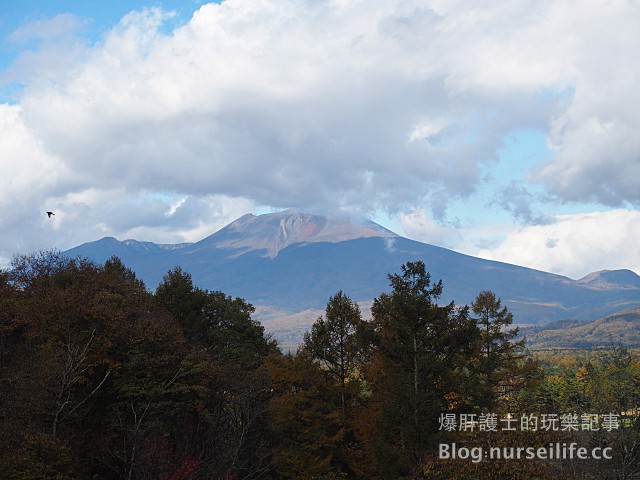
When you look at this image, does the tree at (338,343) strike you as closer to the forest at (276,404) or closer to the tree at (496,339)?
the forest at (276,404)

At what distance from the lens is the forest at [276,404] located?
22.4 m

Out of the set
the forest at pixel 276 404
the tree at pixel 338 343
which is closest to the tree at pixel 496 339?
the forest at pixel 276 404

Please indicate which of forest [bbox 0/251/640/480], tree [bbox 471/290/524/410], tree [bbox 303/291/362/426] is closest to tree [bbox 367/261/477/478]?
forest [bbox 0/251/640/480]

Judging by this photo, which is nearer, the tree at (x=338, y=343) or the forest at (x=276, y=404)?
the forest at (x=276, y=404)

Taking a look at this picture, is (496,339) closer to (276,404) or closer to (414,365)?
(414,365)

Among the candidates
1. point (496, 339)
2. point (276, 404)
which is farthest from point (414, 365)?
point (496, 339)

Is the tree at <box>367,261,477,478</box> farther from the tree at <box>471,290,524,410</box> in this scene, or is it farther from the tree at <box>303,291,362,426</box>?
the tree at <box>471,290,524,410</box>

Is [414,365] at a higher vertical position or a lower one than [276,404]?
higher

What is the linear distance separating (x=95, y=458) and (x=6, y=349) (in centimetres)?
922

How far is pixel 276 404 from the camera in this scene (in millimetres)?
33938

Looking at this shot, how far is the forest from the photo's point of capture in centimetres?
2241

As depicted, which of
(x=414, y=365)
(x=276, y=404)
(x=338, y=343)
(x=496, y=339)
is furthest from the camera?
(x=496, y=339)

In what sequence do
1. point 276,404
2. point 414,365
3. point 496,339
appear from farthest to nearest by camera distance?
point 496,339, point 276,404, point 414,365

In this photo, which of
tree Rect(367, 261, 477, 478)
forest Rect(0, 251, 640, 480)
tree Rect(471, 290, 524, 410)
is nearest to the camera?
forest Rect(0, 251, 640, 480)
